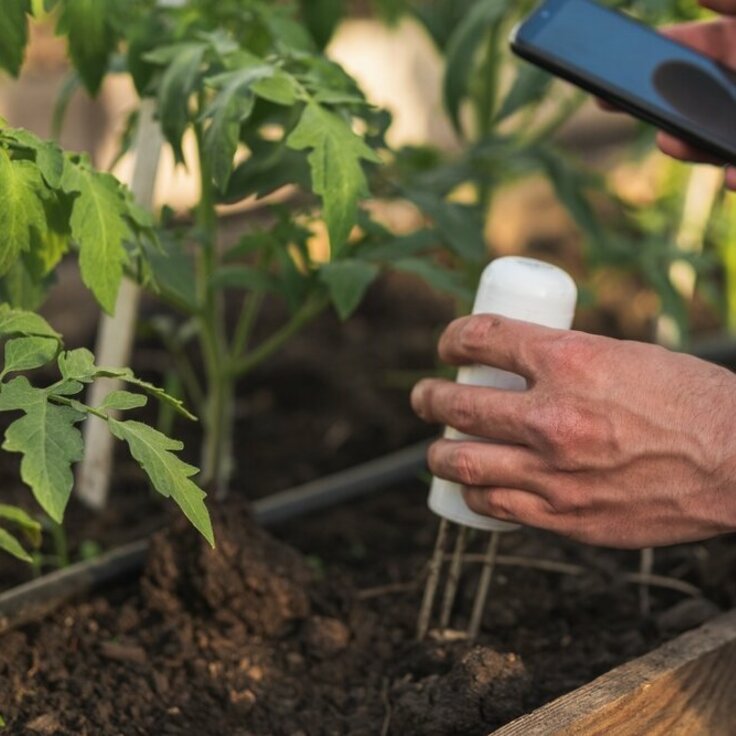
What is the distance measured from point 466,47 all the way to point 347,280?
0.69 m

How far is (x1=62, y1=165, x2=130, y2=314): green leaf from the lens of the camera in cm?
140

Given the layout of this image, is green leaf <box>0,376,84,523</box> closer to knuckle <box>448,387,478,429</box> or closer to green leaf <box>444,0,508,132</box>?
knuckle <box>448,387,478,429</box>

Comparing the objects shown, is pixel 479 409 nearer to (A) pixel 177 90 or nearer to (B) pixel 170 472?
(B) pixel 170 472

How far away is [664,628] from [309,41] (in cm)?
91

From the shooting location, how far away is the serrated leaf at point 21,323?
134 centimetres

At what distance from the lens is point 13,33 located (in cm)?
151

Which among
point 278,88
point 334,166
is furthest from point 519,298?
point 278,88

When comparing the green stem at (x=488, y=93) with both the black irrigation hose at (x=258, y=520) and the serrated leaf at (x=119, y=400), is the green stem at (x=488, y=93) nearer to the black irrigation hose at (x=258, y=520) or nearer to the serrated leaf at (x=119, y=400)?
the black irrigation hose at (x=258, y=520)

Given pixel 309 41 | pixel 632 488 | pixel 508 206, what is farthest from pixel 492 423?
pixel 508 206

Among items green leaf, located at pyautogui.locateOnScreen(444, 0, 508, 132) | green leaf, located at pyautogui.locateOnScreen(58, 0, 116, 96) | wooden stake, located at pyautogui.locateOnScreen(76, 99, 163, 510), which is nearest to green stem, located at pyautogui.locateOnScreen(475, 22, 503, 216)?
green leaf, located at pyautogui.locateOnScreen(444, 0, 508, 132)

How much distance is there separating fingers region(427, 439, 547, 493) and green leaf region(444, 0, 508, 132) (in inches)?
36.6

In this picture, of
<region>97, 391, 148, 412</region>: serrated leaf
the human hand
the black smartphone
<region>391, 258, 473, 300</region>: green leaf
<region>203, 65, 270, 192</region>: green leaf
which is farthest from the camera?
the human hand

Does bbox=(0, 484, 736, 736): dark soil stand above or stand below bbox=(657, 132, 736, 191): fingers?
below

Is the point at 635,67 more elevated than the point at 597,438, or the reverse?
the point at 635,67
